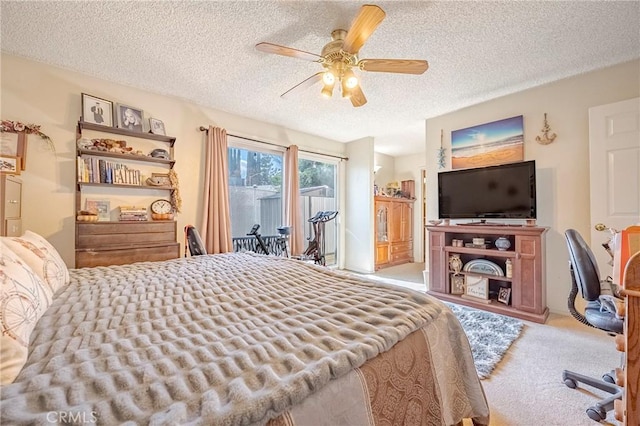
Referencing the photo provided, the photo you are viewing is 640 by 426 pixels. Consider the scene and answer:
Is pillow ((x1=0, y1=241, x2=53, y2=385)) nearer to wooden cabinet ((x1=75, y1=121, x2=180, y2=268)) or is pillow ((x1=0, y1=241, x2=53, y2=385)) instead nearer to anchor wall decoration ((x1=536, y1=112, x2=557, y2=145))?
wooden cabinet ((x1=75, y1=121, x2=180, y2=268))

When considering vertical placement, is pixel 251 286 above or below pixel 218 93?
below

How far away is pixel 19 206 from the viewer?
85.2 inches

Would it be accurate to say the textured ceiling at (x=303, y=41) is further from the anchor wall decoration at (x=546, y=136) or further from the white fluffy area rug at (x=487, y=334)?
the white fluffy area rug at (x=487, y=334)

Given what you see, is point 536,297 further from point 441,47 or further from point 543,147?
point 441,47

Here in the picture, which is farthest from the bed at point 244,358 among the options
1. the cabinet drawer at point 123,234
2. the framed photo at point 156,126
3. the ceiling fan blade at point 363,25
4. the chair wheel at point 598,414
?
the framed photo at point 156,126

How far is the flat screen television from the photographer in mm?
2752

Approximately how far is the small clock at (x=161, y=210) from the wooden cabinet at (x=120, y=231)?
9 cm

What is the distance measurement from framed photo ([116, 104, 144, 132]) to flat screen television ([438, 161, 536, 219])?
3648mm

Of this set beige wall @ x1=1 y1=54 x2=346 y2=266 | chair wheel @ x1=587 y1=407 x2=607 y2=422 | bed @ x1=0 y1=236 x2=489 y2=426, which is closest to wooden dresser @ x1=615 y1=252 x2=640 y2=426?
bed @ x1=0 y1=236 x2=489 y2=426

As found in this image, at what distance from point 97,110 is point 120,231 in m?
1.25

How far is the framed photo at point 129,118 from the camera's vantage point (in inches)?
106

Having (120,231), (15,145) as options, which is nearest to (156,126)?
(15,145)

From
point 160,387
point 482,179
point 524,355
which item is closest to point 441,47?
point 482,179

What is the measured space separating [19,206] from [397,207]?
5309 millimetres
